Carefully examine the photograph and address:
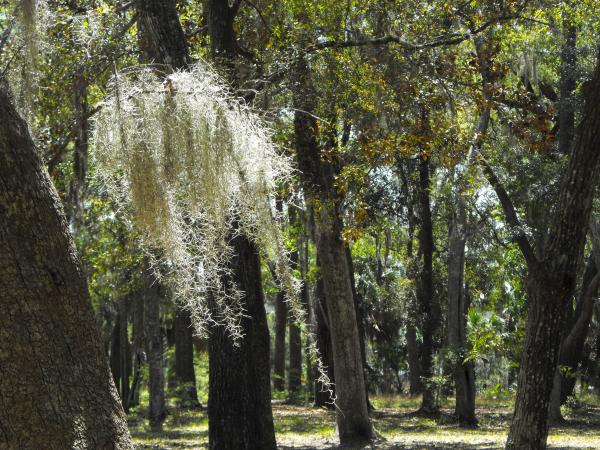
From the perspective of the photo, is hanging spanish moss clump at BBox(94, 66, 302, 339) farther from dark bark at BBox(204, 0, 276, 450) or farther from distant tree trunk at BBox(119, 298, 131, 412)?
distant tree trunk at BBox(119, 298, 131, 412)

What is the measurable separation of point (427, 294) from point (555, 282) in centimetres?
1446

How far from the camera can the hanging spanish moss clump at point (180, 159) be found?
4625 millimetres

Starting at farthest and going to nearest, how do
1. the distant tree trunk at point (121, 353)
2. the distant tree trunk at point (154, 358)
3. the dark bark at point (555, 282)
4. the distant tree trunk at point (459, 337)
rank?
the distant tree trunk at point (121, 353) → the distant tree trunk at point (154, 358) → the distant tree trunk at point (459, 337) → the dark bark at point (555, 282)

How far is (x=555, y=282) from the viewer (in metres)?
7.40

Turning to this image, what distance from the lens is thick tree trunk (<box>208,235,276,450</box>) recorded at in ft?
28.2

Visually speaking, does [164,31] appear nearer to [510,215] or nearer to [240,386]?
[240,386]

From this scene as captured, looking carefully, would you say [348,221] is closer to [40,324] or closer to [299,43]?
[299,43]

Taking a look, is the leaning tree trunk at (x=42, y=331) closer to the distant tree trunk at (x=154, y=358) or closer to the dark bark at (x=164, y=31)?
the dark bark at (x=164, y=31)

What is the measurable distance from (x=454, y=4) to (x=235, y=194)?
20.2 ft

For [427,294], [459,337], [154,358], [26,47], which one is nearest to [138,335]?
[427,294]

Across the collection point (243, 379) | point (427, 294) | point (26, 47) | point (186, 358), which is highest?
point (26, 47)

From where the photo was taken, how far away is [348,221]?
1090 cm

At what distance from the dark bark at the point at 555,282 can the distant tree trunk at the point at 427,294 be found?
12.2 metres

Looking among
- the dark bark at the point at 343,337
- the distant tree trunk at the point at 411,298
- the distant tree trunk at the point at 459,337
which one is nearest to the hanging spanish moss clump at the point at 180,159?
the dark bark at the point at 343,337
